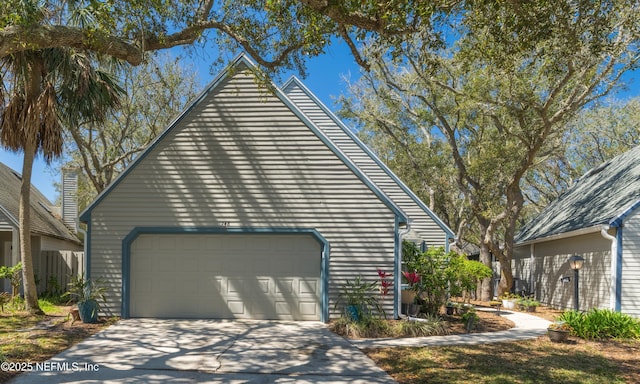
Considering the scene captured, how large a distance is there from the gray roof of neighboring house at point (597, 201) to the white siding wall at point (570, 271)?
504 mm

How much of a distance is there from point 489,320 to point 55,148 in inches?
480

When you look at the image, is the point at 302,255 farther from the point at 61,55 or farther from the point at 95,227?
the point at 61,55

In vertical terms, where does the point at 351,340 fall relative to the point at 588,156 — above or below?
below

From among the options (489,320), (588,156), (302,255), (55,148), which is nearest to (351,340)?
(302,255)

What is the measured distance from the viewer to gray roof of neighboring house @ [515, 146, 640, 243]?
12.0 m

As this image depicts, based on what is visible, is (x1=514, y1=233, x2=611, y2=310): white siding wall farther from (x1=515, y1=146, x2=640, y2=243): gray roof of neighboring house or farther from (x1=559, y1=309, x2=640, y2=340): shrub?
(x1=559, y1=309, x2=640, y2=340): shrub

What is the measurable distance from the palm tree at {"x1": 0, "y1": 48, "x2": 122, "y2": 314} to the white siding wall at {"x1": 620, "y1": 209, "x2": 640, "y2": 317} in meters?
14.2

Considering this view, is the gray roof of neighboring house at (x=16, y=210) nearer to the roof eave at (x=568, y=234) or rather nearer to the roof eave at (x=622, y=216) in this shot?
the roof eave at (x=568, y=234)

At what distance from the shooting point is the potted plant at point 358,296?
10148 mm

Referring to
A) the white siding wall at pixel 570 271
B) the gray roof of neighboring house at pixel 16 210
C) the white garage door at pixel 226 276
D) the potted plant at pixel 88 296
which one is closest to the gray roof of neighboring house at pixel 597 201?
the white siding wall at pixel 570 271

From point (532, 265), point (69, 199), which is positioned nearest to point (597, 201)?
point (532, 265)

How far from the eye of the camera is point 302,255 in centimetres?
1070

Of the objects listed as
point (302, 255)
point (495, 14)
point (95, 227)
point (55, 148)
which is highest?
point (495, 14)

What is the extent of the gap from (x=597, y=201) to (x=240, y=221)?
36.7ft
